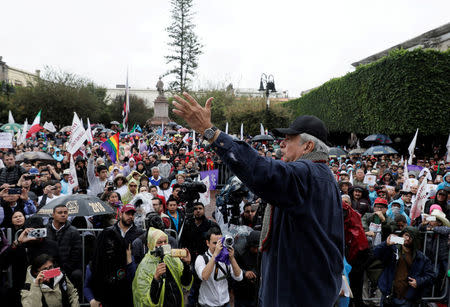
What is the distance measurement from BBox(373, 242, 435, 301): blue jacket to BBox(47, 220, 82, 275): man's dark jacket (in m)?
3.93

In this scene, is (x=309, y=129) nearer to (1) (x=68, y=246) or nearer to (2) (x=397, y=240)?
(2) (x=397, y=240)

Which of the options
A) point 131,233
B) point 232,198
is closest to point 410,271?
point 232,198

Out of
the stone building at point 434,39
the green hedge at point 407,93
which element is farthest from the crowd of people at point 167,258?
the stone building at point 434,39

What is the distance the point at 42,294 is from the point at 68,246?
33.3 inches

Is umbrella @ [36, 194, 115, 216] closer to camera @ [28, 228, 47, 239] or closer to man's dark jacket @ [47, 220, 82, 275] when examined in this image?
man's dark jacket @ [47, 220, 82, 275]

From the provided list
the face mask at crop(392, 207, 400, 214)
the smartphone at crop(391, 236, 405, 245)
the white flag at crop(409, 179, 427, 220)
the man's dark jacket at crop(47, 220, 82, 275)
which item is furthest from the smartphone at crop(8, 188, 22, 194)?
the white flag at crop(409, 179, 427, 220)

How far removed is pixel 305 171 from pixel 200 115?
0.55 m

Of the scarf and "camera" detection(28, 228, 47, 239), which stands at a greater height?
the scarf

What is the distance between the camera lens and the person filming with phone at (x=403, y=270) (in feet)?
16.2

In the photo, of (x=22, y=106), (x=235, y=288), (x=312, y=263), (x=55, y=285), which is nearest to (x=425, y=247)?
(x=235, y=288)

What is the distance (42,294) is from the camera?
394 centimetres

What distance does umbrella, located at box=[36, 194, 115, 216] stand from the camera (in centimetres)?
529

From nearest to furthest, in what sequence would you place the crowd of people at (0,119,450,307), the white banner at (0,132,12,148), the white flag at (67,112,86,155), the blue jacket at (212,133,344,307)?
the blue jacket at (212,133,344,307) < the crowd of people at (0,119,450,307) < the white flag at (67,112,86,155) < the white banner at (0,132,12,148)

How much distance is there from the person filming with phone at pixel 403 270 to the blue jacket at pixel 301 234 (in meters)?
3.52
